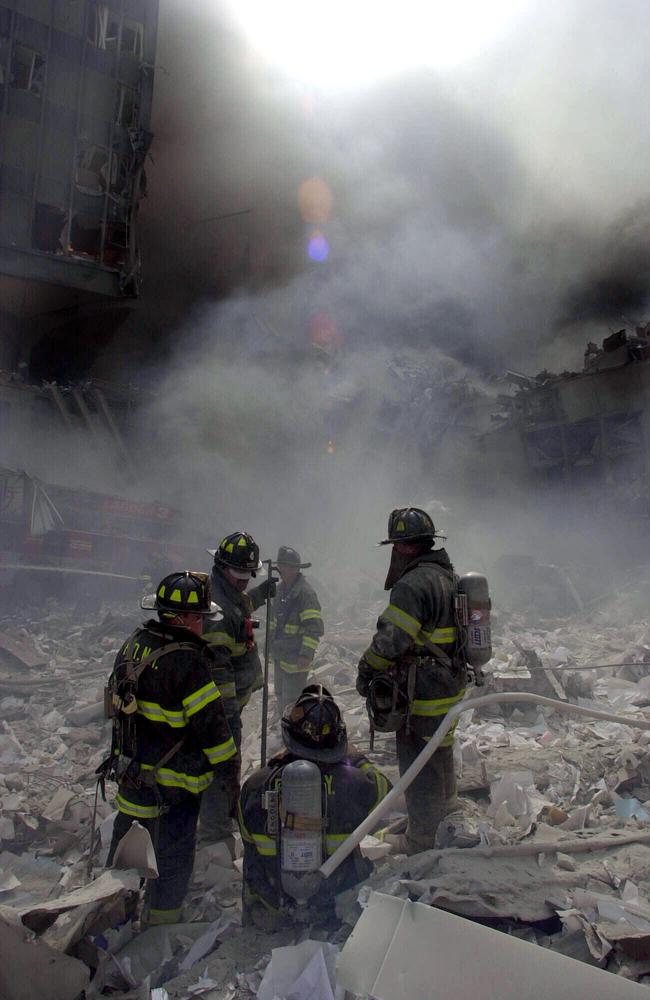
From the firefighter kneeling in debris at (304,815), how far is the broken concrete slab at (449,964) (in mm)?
402

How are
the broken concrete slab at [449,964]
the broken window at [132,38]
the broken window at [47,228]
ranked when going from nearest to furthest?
the broken concrete slab at [449,964] < the broken window at [47,228] < the broken window at [132,38]

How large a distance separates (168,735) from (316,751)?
25.0 inches

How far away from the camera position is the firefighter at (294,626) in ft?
16.3

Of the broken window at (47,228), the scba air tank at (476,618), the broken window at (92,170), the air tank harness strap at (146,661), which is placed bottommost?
the air tank harness strap at (146,661)

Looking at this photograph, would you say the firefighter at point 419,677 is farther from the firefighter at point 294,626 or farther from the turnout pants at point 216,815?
the firefighter at point 294,626

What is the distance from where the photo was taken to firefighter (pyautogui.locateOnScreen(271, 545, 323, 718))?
4.98m

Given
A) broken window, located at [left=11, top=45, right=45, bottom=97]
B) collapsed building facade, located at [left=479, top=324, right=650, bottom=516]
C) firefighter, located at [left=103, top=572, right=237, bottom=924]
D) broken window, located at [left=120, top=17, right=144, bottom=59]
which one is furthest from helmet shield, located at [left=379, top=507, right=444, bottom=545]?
broken window, located at [left=120, top=17, right=144, bottom=59]

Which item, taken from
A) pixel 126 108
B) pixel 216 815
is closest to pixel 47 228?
pixel 126 108

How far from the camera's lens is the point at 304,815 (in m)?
2.10

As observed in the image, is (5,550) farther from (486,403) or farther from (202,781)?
(486,403)

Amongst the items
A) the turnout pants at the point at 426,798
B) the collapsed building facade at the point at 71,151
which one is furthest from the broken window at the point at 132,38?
the turnout pants at the point at 426,798

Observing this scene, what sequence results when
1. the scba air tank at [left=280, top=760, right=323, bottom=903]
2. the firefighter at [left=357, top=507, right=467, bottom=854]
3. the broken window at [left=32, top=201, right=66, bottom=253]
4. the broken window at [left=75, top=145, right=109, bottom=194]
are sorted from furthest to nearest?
the broken window at [left=75, top=145, right=109, bottom=194] < the broken window at [left=32, top=201, right=66, bottom=253] < the firefighter at [left=357, top=507, right=467, bottom=854] < the scba air tank at [left=280, top=760, right=323, bottom=903]

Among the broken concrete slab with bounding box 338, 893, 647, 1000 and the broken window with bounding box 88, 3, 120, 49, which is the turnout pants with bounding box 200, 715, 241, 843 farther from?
the broken window with bounding box 88, 3, 120, 49

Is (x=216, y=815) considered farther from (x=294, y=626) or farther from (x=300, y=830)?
(x=294, y=626)
